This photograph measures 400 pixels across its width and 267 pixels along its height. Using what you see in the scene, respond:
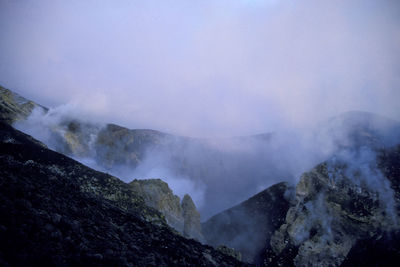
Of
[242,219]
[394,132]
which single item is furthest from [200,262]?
[394,132]

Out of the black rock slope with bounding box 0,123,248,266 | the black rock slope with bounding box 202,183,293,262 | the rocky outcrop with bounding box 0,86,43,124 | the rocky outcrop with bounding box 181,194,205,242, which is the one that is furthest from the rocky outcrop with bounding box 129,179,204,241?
the black rock slope with bounding box 0,123,248,266

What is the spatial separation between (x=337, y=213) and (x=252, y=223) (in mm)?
52807

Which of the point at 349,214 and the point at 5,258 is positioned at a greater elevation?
the point at 349,214

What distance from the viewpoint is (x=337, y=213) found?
79500mm

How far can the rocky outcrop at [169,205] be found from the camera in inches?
3083

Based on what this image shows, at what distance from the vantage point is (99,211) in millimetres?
12797

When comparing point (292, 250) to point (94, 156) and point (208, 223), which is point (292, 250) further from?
point (94, 156)

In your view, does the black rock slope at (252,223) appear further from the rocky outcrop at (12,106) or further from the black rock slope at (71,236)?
the rocky outcrop at (12,106)

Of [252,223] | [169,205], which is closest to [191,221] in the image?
[169,205]

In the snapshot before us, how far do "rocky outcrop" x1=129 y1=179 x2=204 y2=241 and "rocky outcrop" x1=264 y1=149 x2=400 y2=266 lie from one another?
4044 cm

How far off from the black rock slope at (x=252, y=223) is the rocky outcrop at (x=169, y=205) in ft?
87.3

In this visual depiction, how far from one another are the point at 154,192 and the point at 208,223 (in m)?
80.0

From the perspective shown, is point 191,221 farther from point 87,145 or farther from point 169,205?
point 87,145

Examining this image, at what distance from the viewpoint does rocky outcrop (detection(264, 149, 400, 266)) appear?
73062mm
